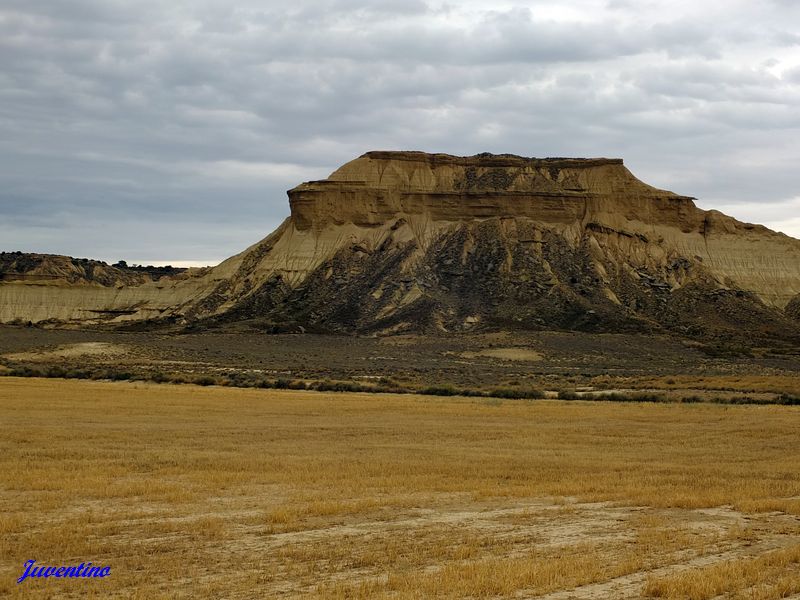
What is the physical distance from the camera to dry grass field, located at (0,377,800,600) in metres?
10.1

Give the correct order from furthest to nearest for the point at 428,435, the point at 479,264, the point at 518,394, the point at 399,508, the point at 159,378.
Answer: the point at 479,264
the point at 159,378
the point at 518,394
the point at 428,435
the point at 399,508

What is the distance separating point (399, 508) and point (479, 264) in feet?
305

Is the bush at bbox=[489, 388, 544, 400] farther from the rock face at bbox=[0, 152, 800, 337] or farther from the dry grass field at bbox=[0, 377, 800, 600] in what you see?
the rock face at bbox=[0, 152, 800, 337]

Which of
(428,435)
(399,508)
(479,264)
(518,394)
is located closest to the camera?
(399,508)

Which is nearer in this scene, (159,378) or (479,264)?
(159,378)

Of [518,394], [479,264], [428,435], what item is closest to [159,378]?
[518,394]

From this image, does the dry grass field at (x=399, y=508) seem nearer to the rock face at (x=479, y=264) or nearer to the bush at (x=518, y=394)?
the bush at (x=518, y=394)

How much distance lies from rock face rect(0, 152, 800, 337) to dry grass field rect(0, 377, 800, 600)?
231ft

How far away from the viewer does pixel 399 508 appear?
14328 millimetres

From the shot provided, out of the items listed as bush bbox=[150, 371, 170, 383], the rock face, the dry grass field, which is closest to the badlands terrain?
the dry grass field

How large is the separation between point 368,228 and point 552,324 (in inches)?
1157

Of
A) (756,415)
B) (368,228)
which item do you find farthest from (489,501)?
(368,228)

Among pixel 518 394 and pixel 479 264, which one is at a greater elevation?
pixel 479 264

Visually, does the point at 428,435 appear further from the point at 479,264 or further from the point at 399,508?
the point at 479,264
